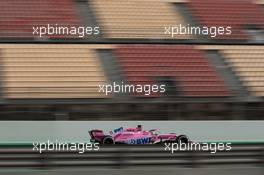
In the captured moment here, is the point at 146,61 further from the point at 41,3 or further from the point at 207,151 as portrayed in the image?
the point at 207,151

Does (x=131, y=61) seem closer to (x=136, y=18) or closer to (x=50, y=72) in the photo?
(x=50, y=72)

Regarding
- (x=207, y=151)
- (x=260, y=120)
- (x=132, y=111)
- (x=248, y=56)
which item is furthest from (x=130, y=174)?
(x=248, y=56)

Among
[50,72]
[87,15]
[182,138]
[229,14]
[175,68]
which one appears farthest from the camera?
[229,14]

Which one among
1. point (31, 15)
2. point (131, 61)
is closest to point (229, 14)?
point (131, 61)

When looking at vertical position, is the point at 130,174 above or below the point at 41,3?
below

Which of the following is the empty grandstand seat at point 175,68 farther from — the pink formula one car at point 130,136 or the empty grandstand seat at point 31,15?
the empty grandstand seat at point 31,15

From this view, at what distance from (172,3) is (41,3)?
16.9 ft

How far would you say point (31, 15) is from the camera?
18.0 metres

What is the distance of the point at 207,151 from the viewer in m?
7.86

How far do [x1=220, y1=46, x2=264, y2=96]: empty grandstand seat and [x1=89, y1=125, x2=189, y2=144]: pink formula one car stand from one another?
3.43m

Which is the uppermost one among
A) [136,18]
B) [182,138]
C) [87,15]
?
[87,15]

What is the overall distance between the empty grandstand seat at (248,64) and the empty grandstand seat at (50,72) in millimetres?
4370

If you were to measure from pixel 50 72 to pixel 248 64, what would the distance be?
6404 millimetres

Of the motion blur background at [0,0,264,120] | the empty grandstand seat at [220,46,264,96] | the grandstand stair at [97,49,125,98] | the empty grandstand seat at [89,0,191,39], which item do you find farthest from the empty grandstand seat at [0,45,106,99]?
the empty grandstand seat at [220,46,264,96]
